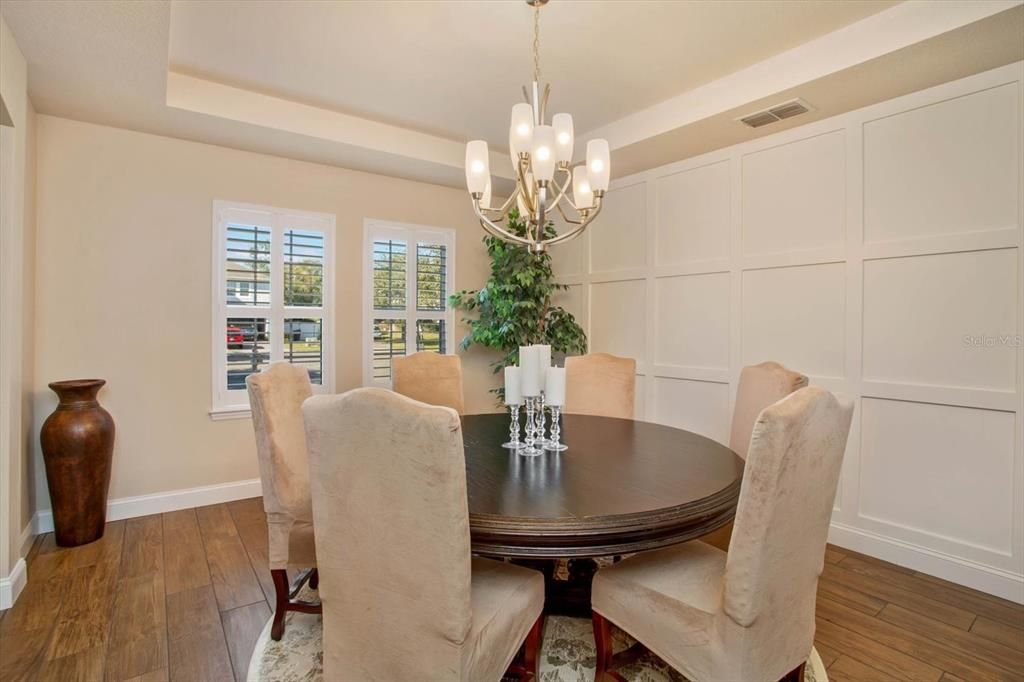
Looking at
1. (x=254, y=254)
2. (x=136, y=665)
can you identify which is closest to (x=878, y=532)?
(x=136, y=665)

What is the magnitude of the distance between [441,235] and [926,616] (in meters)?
4.05

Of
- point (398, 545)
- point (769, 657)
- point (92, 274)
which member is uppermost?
point (92, 274)

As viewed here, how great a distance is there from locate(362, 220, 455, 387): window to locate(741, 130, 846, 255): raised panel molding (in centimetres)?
251

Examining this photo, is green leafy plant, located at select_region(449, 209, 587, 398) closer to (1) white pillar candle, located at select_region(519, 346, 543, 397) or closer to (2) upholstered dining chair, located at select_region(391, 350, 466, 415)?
(2) upholstered dining chair, located at select_region(391, 350, 466, 415)

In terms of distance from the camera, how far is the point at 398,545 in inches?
47.5

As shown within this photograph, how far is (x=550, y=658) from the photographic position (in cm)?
187

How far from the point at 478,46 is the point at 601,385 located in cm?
203

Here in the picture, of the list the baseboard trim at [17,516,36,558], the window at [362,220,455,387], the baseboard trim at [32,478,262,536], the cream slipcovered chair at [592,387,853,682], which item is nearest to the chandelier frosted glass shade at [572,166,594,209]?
the cream slipcovered chair at [592,387,853,682]

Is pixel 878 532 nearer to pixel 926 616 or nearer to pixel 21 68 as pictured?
pixel 926 616

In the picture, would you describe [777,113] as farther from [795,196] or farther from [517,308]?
[517,308]

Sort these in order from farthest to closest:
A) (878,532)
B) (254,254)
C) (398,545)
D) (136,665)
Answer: (254,254), (878,532), (136,665), (398,545)

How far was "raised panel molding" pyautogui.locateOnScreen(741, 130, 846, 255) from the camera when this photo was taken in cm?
297

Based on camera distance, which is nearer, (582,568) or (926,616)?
(926,616)

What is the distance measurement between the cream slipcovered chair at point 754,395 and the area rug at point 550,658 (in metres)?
0.57
